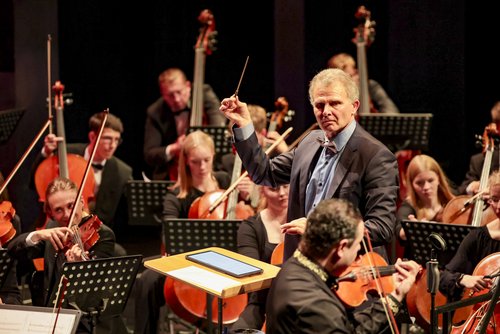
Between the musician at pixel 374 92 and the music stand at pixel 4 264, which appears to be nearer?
the music stand at pixel 4 264

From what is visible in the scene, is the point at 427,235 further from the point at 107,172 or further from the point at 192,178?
the point at 107,172

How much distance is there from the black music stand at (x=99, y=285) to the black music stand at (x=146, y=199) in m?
1.71

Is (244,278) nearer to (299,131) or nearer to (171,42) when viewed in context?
(299,131)

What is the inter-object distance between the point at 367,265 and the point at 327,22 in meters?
4.74

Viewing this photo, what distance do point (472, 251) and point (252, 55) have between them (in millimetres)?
4320

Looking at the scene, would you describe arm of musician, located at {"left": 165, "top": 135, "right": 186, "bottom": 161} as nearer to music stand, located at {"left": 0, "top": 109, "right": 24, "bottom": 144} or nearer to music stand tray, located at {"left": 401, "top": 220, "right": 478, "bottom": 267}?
music stand, located at {"left": 0, "top": 109, "right": 24, "bottom": 144}

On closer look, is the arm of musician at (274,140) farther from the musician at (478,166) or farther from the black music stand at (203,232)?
the musician at (478,166)

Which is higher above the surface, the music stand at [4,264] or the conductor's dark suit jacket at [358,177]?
the conductor's dark suit jacket at [358,177]

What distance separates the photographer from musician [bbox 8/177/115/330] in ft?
14.1

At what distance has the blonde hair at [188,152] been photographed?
5.93 meters

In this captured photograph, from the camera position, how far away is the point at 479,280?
170 inches

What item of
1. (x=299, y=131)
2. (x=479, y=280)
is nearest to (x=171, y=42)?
(x=299, y=131)

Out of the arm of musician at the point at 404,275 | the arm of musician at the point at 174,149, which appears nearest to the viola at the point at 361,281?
the arm of musician at the point at 404,275

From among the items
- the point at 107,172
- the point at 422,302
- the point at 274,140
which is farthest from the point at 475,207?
the point at 107,172
